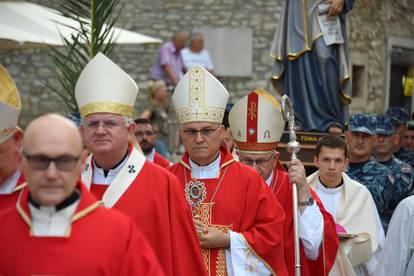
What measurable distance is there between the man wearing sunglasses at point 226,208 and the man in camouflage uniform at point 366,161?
2.36 metres

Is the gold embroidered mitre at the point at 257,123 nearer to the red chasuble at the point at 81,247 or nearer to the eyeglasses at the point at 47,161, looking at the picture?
the red chasuble at the point at 81,247

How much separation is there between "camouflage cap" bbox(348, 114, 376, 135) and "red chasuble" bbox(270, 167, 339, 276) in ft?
7.31

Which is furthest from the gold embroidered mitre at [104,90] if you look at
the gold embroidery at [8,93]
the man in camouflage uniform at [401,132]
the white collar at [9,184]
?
the man in camouflage uniform at [401,132]

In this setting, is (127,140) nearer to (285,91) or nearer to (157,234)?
(157,234)

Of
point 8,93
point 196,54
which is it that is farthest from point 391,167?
point 196,54

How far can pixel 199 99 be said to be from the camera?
6.84 meters

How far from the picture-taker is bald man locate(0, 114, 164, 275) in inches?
165

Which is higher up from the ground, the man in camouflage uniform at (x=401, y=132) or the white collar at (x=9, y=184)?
the white collar at (x=9, y=184)

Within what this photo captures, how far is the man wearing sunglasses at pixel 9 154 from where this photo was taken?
210 inches

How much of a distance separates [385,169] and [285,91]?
2.10 m

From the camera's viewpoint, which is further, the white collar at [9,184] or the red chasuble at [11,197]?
the white collar at [9,184]

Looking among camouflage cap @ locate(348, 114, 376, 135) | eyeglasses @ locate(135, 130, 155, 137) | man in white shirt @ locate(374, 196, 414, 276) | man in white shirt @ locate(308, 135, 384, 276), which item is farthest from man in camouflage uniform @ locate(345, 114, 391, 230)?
man in white shirt @ locate(374, 196, 414, 276)

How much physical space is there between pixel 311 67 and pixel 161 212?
16.6ft

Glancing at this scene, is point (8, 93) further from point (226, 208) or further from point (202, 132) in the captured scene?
point (226, 208)
